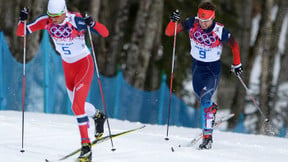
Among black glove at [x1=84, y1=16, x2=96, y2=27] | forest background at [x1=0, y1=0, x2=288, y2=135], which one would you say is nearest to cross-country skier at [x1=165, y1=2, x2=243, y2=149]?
black glove at [x1=84, y1=16, x2=96, y2=27]

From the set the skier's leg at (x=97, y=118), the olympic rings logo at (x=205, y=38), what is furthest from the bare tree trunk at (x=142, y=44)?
the skier's leg at (x=97, y=118)

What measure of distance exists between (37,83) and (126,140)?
3.86 meters

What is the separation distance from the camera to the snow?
7.23 metres

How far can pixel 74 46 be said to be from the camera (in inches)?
285

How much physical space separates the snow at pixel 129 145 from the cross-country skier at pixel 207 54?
19.4 inches

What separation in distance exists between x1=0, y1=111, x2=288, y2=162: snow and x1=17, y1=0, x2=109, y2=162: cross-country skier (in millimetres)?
554

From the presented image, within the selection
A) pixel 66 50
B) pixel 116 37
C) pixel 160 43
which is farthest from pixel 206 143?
pixel 160 43

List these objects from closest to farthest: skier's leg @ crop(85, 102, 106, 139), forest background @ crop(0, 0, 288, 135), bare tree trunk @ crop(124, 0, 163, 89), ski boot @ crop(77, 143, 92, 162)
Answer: ski boot @ crop(77, 143, 92, 162), skier's leg @ crop(85, 102, 106, 139), forest background @ crop(0, 0, 288, 135), bare tree trunk @ crop(124, 0, 163, 89)

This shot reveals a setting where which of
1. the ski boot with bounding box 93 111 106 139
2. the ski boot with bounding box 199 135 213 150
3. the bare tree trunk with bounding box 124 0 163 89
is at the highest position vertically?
the bare tree trunk with bounding box 124 0 163 89

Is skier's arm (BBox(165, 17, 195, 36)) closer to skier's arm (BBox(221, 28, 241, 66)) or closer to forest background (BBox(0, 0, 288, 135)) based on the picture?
skier's arm (BBox(221, 28, 241, 66))

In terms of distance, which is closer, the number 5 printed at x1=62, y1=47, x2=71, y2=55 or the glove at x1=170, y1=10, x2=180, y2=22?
the number 5 printed at x1=62, y1=47, x2=71, y2=55

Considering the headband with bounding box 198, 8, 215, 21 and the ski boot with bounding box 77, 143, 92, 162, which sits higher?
the headband with bounding box 198, 8, 215, 21

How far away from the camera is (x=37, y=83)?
11820 mm

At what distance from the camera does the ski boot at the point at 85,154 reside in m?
6.70
